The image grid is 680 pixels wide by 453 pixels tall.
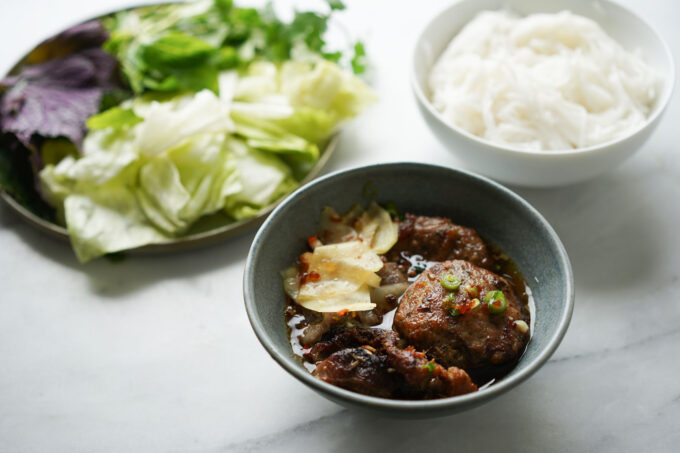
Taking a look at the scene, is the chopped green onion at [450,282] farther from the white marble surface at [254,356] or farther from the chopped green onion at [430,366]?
the white marble surface at [254,356]

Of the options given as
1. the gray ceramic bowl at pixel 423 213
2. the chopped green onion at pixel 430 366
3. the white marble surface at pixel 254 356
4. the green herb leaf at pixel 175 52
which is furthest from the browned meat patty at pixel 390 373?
the green herb leaf at pixel 175 52

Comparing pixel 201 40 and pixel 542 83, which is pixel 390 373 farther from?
pixel 201 40

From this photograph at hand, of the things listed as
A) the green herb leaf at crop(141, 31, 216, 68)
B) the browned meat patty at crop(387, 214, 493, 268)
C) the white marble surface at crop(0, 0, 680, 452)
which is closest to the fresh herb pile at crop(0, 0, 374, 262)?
the green herb leaf at crop(141, 31, 216, 68)

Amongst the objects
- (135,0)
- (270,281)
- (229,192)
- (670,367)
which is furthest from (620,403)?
(135,0)

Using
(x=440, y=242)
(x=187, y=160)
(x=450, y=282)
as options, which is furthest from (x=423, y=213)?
(x=187, y=160)

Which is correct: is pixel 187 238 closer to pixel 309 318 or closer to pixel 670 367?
pixel 309 318
